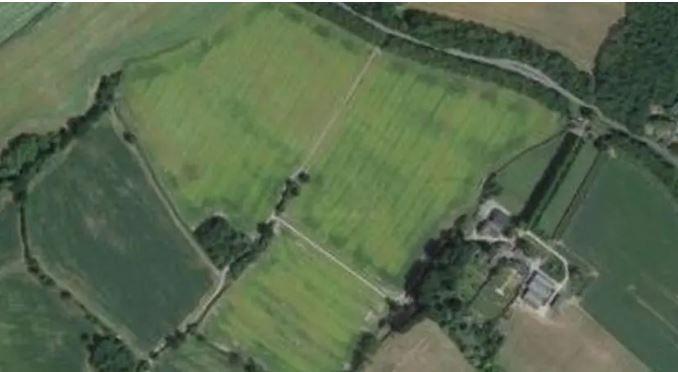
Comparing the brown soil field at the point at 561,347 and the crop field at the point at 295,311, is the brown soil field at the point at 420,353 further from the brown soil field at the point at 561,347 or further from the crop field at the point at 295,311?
the brown soil field at the point at 561,347

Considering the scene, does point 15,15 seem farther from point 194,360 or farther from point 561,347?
point 561,347

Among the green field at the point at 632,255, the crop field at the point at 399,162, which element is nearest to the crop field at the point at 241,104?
the crop field at the point at 399,162

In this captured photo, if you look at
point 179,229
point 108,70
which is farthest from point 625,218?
point 108,70

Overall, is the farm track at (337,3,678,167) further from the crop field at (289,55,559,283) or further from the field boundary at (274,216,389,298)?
the field boundary at (274,216,389,298)

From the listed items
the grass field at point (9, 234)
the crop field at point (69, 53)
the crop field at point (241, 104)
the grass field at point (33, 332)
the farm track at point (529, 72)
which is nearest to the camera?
the grass field at point (33, 332)

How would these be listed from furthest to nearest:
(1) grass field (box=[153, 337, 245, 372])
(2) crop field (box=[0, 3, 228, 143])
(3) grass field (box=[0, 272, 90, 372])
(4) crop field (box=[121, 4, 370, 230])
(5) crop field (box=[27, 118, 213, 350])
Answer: (4) crop field (box=[121, 4, 370, 230])
(1) grass field (box=[153, 337, 245, 372])
(5) crop field (box=[27, 118, 213, 350])
(2) crop field (box=[0, 3, 228, 143])
(3) grass field (box=[0, 272, 90, 372])

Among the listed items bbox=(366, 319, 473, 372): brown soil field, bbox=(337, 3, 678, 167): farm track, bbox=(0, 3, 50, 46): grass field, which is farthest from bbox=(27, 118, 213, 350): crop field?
bbox=(337, 3, 678, 167): farm track
